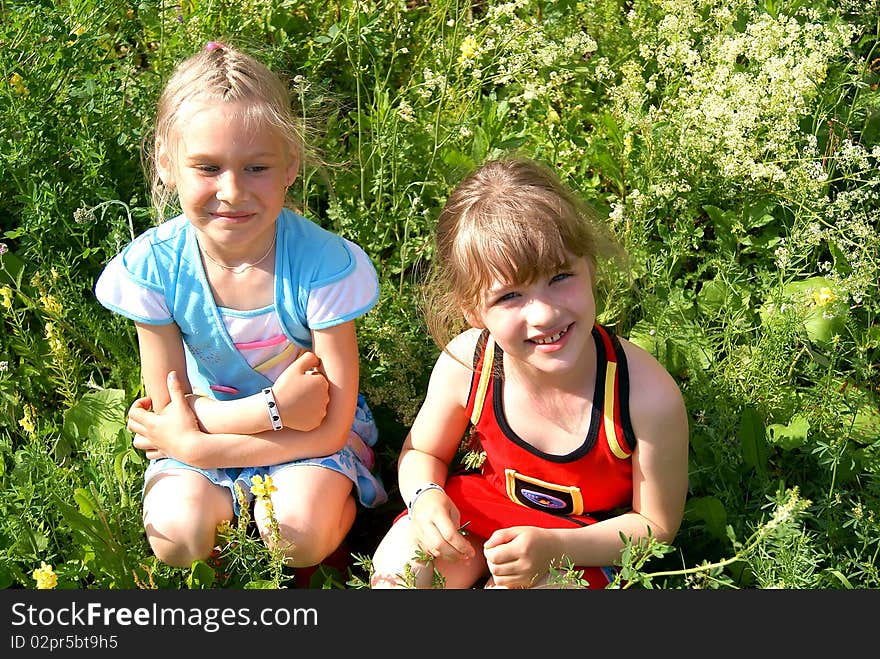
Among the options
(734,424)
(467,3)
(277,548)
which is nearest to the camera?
(277,548)

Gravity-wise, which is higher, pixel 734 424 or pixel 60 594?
pixel 734 424

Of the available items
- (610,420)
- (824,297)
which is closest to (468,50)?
(824,297)

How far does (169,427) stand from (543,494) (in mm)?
883

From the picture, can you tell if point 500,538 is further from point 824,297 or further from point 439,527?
point 824,297

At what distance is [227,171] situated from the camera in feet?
7.61

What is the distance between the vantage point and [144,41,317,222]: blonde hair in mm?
2324

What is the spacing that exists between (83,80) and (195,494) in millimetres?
1474

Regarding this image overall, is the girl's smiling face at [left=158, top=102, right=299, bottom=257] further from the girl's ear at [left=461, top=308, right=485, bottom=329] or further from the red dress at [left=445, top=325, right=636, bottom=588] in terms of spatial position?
the red dress at [left=445, top=325, right=636, bottom=588]

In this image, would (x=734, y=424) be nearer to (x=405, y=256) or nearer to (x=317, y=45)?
(x=405, y=256)

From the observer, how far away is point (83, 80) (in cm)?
324

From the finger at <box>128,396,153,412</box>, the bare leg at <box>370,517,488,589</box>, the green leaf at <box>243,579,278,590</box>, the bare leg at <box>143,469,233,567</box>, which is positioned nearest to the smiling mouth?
the bare leg at <box>370,517,488,589</box>

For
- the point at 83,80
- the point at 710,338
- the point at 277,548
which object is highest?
the point at 83,80

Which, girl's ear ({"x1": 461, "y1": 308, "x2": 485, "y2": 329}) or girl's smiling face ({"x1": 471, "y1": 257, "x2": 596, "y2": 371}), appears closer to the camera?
girl's smiling face ({"x1": 471, "y1": 257, "x2": 596, "y2": 371})

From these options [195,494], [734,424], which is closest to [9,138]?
[195,494]
